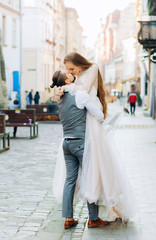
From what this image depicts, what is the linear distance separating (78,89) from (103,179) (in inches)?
39.3

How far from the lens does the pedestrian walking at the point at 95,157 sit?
5.42m

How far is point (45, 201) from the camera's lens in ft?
23.1

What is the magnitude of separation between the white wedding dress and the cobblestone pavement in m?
0.36

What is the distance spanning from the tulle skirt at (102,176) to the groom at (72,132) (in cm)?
8

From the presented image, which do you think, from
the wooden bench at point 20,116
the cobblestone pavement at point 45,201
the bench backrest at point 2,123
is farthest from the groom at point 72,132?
the wooden bench at point 20,116

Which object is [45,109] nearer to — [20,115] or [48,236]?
[20,115]

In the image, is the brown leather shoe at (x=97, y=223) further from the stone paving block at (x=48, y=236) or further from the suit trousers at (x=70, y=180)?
the stone paving block at (x=48, y=236)

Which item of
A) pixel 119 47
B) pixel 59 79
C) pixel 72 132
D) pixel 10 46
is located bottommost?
pixel 72 132

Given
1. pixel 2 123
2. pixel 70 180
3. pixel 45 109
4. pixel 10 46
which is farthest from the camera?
pixel 10 46

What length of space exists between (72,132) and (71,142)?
109 mm

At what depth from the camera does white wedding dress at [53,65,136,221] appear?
17.8 ft

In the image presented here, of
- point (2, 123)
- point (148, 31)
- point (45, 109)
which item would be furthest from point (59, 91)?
point (45, 109)

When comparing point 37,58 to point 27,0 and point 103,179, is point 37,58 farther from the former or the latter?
point 103,179

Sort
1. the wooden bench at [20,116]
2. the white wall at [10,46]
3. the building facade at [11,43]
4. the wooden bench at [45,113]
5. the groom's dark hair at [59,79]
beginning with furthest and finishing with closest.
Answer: the white wall at [10,46]
the building facade at [11,43]
the wooden bench at [45,113]
the wooden bench at [20,116]
the groom's dark hair at [59,79]
